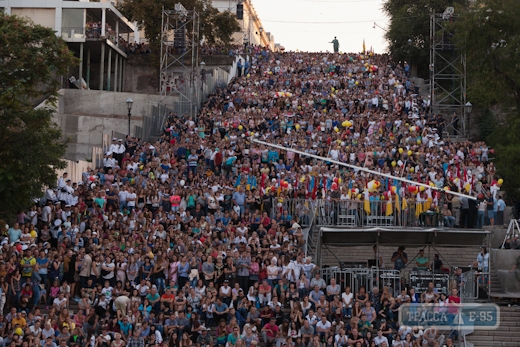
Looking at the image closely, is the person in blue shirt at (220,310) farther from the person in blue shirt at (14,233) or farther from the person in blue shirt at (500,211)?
the person in blue shirt at (500,211)

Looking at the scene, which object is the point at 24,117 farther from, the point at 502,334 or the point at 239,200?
the point at 502,334

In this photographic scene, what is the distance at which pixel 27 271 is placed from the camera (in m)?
23.0

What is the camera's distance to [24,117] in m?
25.5

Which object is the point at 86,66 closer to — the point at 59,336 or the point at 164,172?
the point at 164,172

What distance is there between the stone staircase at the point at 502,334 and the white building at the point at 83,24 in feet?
107

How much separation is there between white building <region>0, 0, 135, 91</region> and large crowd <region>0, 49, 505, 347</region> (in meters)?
14.0

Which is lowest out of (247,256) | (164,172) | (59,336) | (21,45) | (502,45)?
(59,336)

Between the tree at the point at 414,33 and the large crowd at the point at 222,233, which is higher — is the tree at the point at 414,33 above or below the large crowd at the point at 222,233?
above

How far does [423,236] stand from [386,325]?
510 cm

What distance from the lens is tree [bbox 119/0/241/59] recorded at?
55000mm

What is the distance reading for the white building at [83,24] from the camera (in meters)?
51.5

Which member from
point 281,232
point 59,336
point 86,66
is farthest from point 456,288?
point 86,66

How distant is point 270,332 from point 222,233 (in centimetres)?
464

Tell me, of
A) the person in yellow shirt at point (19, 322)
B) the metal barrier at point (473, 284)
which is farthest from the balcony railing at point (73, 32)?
the person in yellow shirt at point (19, 322)
